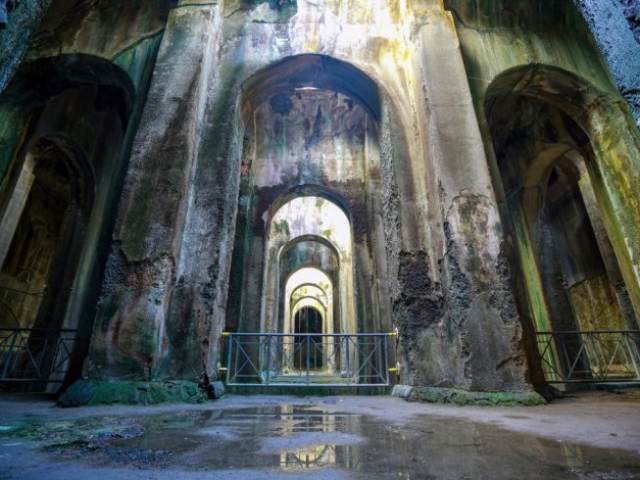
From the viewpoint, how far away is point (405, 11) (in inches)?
245

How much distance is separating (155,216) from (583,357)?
379 inches

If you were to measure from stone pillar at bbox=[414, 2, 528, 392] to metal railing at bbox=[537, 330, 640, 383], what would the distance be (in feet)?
7.04

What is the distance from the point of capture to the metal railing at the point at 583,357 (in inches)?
249

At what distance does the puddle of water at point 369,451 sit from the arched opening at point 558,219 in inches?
115

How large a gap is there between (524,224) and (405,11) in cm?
576

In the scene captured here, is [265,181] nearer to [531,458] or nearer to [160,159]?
[160,159]

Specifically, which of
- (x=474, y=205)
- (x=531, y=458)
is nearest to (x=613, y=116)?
(x=474, y=205)

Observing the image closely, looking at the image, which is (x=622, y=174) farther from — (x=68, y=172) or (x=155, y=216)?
(x=68, y=172)

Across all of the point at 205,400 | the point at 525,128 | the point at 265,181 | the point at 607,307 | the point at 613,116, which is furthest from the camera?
the point at 607,307

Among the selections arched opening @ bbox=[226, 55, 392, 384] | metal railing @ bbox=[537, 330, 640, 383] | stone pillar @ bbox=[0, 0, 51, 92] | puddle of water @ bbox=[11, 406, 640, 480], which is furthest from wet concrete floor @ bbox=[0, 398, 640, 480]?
arched opening @ bbox=[226, 55, 392, 384]

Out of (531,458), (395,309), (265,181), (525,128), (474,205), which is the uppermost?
(525,128)

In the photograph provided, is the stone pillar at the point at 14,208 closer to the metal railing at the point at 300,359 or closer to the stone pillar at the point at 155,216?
the stone pillar at the point at 155,216

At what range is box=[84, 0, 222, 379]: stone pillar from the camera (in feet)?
12.4

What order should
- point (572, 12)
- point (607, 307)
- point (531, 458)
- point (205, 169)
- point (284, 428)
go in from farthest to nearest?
point (607, 307) → point (572, 12) → point (205, 169) → point (284, 428) → point (531, 458)
